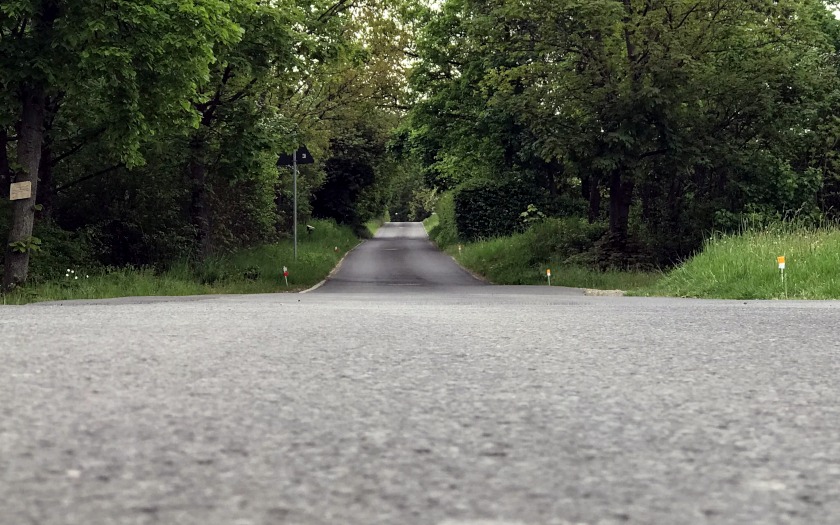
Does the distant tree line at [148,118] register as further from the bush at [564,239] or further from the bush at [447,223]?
the bush at [447,223]

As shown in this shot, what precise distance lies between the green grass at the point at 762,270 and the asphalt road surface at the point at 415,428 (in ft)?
29.0

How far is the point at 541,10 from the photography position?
87.1 ft

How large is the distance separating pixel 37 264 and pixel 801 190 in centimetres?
2427

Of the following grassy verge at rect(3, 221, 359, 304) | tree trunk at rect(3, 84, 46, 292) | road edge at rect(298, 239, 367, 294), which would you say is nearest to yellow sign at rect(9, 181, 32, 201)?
tree trunk at rect(3, 84, 46, 292)

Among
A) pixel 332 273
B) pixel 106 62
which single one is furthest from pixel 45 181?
pixel 332 273

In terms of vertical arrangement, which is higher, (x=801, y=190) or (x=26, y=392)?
(x=801, y=190)

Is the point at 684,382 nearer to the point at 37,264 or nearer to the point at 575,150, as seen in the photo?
the point at 37,264

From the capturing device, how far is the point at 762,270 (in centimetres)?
1711

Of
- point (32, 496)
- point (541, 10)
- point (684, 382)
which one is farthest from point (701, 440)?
point (541, 10)

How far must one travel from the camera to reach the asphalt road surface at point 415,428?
280cm

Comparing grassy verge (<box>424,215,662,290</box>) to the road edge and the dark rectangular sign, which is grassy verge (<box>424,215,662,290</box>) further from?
the dark rectangular sign

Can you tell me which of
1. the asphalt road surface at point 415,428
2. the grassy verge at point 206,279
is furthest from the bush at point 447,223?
the asphalt road surface at point 415,428

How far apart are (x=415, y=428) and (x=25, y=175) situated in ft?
54.9

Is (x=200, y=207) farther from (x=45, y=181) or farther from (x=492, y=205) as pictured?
(x=492, y=205)
